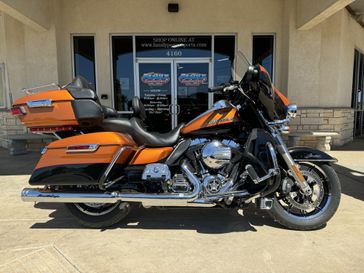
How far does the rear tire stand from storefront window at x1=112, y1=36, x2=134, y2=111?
477 cm

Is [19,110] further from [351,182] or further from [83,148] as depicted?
[351,182]

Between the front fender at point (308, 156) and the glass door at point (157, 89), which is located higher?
the glass door at point (157, 89)

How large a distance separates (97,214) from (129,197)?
0.51 meters

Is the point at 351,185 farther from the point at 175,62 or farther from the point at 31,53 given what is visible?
the point at 31,53

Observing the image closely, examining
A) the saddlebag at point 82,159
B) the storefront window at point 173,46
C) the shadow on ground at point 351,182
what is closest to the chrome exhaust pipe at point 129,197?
the saddlebag at point 82,159

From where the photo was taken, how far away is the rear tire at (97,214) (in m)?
2.90

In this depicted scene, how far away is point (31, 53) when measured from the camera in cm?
702

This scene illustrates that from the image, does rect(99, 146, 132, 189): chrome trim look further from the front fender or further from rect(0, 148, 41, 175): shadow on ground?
rect(0, 148, 41, 175): shadow on ground

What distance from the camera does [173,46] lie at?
7.32 m

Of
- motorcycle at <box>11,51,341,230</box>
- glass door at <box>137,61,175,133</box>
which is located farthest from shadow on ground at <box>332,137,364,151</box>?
motorcycle at <box>11,51,341,230</box>

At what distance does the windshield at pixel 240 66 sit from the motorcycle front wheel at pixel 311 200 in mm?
1126

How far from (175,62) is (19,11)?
359 cm

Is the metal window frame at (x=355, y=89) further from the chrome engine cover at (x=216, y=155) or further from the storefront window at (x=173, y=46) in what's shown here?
the chrome engine cover at (x=216, y=155)

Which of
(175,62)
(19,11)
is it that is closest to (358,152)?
(175,62)
